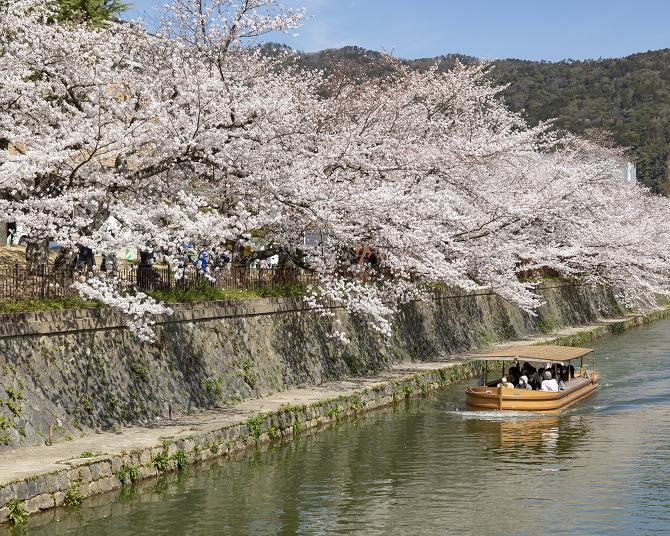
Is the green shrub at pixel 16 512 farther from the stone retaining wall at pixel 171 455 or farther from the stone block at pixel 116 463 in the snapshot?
the stone block at pixel 116 463

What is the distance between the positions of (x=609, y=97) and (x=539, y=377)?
431ft

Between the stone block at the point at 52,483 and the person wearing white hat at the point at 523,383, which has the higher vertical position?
the person wearing white hat at the point at 523,383

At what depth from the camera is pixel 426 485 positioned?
17984mm

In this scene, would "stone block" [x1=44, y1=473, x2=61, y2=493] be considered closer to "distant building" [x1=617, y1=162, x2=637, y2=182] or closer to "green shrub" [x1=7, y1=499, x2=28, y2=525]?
"green shrub" [x1=7, y1=499, x2=28, y2=525]

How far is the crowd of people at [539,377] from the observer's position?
2775 centimetres

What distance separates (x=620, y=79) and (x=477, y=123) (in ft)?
417

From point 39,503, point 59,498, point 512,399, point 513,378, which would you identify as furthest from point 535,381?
point 39,503

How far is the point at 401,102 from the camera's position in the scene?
34.7 m

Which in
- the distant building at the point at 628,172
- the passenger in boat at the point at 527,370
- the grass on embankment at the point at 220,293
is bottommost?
the passenger in boat at the point at 527,370

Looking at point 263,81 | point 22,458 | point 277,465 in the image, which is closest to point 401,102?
point 263,81

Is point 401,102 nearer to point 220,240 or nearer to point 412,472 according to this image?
point 220,240

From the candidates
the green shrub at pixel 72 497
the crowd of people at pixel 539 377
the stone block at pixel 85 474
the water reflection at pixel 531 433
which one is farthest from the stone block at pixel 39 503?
the crowd of people at pixel 539 377

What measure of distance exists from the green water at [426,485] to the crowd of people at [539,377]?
1683mm

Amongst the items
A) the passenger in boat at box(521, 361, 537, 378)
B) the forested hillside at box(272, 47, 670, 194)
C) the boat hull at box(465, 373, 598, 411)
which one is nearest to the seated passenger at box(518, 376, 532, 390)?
the boat hull at box(465, 373, 598, 411)
